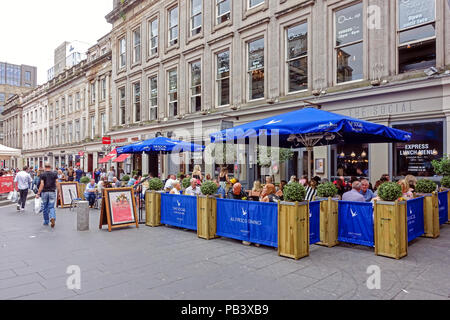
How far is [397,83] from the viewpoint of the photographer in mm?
11109

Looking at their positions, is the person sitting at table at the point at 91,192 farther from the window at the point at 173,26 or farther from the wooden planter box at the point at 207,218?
the window at the point at 173,26

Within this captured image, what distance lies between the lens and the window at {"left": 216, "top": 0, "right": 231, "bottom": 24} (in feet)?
58.2

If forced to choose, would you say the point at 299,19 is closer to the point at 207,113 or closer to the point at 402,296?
the point at 207,113

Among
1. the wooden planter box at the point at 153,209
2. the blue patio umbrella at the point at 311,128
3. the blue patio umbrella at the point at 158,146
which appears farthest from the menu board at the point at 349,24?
the wooden planter box at the point at 153,209

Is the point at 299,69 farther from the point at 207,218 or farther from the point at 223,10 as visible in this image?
the point at 207,218

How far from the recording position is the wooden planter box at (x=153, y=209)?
958 centimetres

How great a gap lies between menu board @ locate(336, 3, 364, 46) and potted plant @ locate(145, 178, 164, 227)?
30.9 ft

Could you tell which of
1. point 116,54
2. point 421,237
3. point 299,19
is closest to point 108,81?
point 116,54

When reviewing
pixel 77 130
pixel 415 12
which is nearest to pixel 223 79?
pixel 415 12

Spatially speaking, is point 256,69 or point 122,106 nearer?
point 256,69

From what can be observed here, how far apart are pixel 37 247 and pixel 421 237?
887 centimetres

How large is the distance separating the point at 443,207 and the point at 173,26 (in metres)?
18.7

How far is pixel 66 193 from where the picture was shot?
1438 centimetres

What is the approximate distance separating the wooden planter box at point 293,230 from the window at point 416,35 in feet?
27.1
